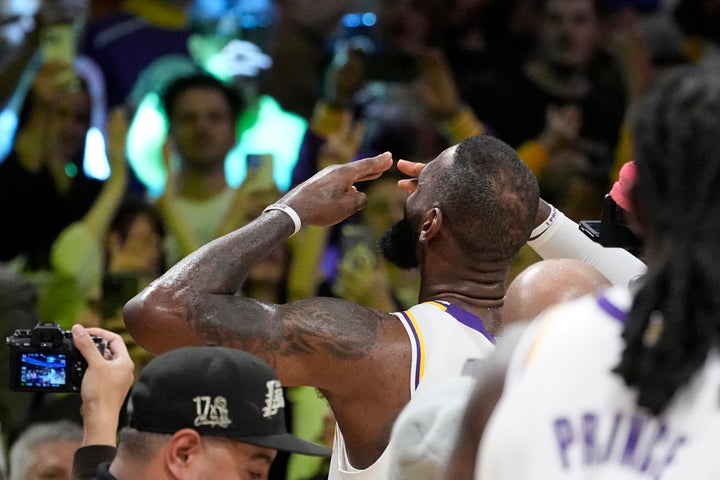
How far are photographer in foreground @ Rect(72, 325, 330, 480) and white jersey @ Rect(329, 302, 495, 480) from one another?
0.68m

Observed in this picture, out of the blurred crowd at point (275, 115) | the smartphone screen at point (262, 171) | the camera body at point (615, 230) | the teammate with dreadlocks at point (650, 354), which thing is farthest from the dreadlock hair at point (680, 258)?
the smartphone screen at point (262, 171)

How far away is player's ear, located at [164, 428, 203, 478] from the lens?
206 centimetres

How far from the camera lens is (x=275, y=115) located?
21.6ft

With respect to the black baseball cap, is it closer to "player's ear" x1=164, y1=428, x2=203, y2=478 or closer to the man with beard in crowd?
"player's ear" x1=164, y1=428, x2=203, y2=478

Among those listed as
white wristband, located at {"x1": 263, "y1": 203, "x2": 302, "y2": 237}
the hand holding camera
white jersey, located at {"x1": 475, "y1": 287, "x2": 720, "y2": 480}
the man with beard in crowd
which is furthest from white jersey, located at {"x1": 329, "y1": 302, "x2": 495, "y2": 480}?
white jersey, located at {"x1": 475, "y1": 287, "x2": 720, "y2": 480}

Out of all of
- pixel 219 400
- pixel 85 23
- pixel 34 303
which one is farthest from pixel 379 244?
pixel 85 23

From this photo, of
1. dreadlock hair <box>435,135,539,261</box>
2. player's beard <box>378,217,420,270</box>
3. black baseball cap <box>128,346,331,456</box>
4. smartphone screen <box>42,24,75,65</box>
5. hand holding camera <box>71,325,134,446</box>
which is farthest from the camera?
smartphone screen <box>42,24,75,65</box>

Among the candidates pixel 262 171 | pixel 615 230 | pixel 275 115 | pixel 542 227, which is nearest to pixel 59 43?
pixel 275 115

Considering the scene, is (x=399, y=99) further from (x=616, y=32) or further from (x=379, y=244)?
(x=379, y=244)

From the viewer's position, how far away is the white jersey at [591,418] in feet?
5.31

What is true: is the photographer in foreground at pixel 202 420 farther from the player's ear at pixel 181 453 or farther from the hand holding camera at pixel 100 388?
the hand holding camera at pixel 100 388

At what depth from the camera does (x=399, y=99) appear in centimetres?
654

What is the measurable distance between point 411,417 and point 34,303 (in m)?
3.72

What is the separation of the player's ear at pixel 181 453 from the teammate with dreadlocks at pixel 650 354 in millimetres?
537
